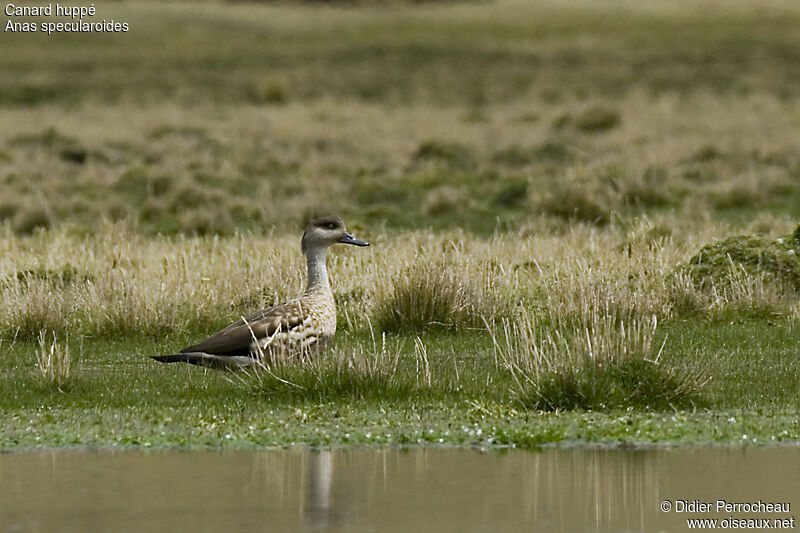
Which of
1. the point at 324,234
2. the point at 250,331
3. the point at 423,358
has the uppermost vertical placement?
the point at 324,234

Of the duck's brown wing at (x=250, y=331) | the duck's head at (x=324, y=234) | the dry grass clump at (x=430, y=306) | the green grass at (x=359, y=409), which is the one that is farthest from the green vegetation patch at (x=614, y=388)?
the dry grass clump at (x=430, y=306)

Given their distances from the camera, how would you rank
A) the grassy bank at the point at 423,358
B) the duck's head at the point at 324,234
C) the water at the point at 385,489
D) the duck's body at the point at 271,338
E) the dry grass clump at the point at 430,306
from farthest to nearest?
the dry grass clump at the point at 430,306 < the duck's head at the point at 324,234 < the duck's body at the point at 271,338 < the grassy bank at the point at 423,358 < the water at the point at 385,489

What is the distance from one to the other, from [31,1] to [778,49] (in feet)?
147

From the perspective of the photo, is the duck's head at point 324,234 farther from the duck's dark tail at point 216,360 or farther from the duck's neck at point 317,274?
the duck's dark tail at point 216,360

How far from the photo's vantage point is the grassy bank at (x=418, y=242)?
12.2 m

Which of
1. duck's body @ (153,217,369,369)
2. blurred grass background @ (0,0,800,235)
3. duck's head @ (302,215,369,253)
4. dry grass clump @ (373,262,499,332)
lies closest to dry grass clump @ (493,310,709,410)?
duck's body @ (153,217,369,369)

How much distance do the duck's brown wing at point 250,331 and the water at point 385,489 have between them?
2713 mm

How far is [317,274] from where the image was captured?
14.2m

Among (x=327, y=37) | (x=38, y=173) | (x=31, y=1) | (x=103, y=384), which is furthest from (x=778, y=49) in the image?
(x=103, y=384)

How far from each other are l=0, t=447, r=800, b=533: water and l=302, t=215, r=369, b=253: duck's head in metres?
4.01

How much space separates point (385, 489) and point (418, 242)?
15.5 meters

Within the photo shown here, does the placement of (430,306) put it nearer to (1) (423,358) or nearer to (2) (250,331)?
(1) (423,358)

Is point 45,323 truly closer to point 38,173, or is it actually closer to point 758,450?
point 758,450

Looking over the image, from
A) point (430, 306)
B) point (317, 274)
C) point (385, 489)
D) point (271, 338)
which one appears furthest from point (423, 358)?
point (385, 489)
